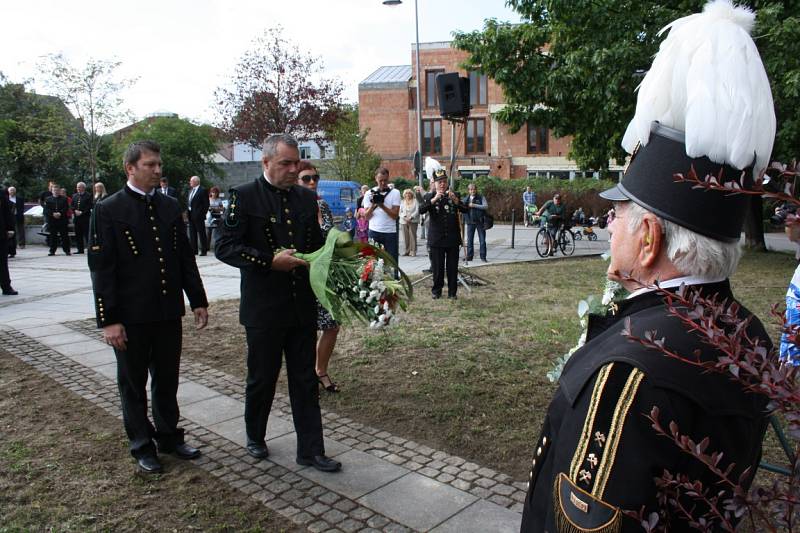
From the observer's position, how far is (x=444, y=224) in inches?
385

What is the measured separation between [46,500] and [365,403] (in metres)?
2.49

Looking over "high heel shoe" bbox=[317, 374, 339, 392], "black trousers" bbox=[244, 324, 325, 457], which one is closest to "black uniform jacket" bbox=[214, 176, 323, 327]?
"black trousers" bbox=[244, 324, 325, 457]

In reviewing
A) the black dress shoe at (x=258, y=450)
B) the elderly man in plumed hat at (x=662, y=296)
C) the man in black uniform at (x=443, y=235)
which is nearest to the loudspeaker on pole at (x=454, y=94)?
the man in black uniform at (x=443, y=235)

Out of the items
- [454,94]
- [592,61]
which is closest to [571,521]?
[454,94]

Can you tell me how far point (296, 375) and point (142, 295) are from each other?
1.17m

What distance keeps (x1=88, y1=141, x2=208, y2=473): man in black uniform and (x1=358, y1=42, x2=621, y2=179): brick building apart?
41408 millimetres

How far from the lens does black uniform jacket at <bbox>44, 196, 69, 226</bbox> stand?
17891 millimetres

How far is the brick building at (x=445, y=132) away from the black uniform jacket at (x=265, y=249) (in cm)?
4134

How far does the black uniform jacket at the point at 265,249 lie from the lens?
4.01m

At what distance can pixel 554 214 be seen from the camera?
1730 centimetres

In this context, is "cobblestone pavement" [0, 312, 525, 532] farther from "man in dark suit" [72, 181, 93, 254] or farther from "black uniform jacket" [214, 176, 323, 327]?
"man in dark suit" [72, 181, 93, 254]

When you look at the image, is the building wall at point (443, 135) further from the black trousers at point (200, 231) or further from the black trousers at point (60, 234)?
the black trousers at point (60, 234)

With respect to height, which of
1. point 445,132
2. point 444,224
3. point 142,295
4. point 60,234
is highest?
point 445,132

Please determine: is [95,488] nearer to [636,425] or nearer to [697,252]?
[636,425]
